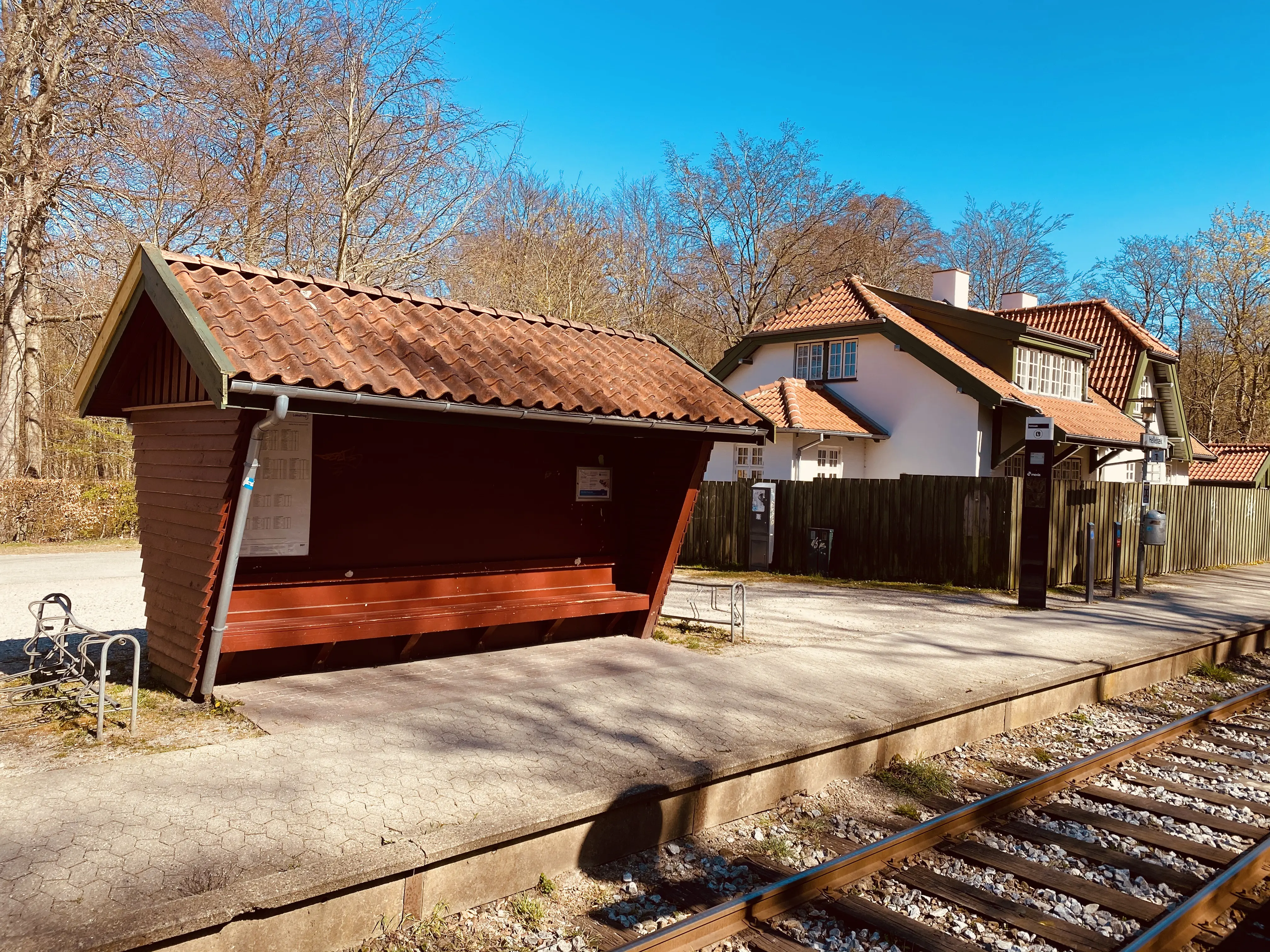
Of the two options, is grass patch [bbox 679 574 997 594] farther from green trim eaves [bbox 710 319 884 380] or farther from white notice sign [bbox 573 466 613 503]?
white notice sign [bbox 573 466 613 503]

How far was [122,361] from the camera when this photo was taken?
7.71 meters

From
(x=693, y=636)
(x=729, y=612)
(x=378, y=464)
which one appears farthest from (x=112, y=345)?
(x=729, y=612)

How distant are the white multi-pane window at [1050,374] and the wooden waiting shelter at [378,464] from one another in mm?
16594

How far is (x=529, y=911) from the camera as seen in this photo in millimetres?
4457

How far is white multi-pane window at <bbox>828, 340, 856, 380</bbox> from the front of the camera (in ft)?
82.1

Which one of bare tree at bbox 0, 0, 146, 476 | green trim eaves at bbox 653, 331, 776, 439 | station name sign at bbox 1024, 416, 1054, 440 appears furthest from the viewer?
bare tree at bbox 0, 0, 146, 476

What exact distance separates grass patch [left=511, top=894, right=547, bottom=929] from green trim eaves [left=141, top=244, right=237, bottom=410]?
3.65 m

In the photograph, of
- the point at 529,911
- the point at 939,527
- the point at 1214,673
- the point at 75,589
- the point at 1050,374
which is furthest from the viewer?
the point at 1050,374

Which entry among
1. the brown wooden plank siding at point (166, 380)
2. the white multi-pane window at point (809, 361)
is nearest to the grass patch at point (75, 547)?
the brown wooden plank siding at point (166, 380)

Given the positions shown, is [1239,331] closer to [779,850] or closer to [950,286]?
[950,286]

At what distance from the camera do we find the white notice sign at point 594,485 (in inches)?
385

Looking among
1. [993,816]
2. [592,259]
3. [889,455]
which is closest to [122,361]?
[993,816]

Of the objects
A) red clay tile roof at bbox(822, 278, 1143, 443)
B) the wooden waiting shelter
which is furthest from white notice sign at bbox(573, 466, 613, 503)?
red clay tile roof at bbox(822, 278, 1143, 443)

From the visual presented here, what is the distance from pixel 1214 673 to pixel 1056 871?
772 centimetres
